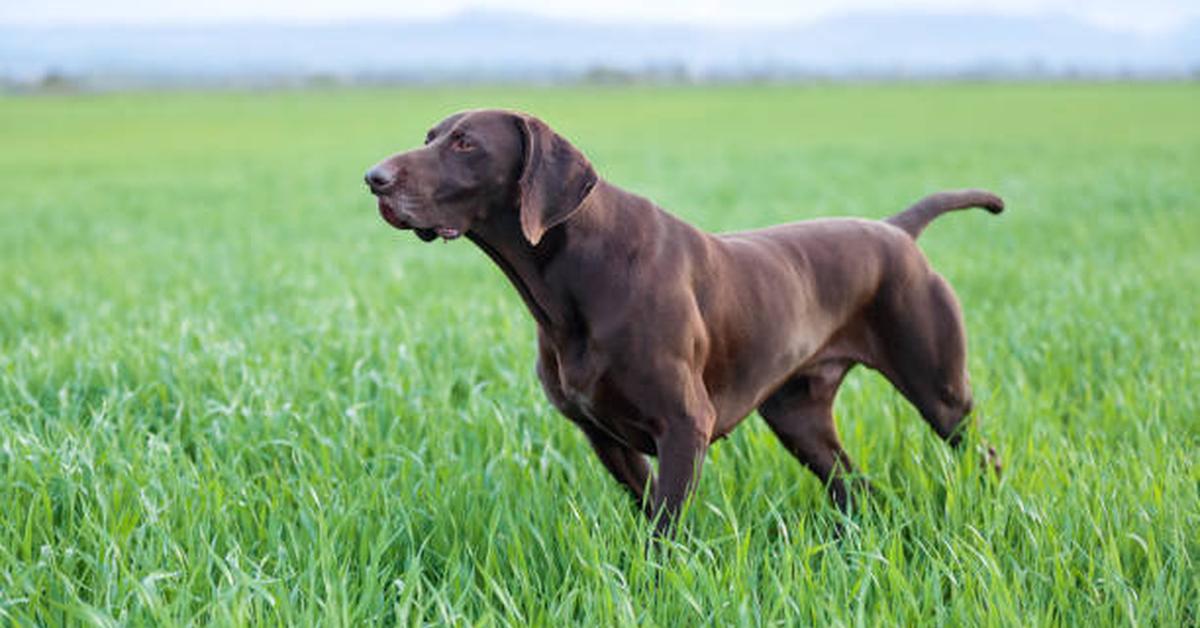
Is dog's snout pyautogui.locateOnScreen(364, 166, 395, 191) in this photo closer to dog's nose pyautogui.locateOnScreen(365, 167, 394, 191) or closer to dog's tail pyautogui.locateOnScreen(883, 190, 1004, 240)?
dog's nose pyautogui.locateOnScreen(365, 167, 394, 191)

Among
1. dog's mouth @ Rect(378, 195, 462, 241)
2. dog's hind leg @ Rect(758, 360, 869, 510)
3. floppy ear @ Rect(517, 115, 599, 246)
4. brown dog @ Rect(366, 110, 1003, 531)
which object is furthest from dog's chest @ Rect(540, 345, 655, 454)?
dog's hind leg @ Rect(758, 360, 869, 510)

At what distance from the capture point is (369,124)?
41.2 m

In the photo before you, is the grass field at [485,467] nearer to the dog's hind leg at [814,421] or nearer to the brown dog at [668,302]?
the dog's hind leg at [814,421]

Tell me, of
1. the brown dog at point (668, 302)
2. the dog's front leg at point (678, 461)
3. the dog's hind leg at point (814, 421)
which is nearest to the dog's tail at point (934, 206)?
the brown dog at point (668, 302)

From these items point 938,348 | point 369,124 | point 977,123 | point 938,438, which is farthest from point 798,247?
point 369,124

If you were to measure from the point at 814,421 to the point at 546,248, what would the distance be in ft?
3.80

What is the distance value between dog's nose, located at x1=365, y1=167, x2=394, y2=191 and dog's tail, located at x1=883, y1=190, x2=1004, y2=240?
181 cm

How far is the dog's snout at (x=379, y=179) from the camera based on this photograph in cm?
277

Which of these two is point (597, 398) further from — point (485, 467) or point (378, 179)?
point (485, 467)

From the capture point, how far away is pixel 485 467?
156 inches

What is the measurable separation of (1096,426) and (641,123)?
36.1 meters

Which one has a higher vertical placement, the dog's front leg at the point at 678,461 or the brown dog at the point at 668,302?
the brown dog at the point at 668,302

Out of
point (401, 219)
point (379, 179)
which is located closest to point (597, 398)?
point (401, 219)

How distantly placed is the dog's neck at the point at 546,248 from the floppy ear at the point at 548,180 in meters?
0.09
